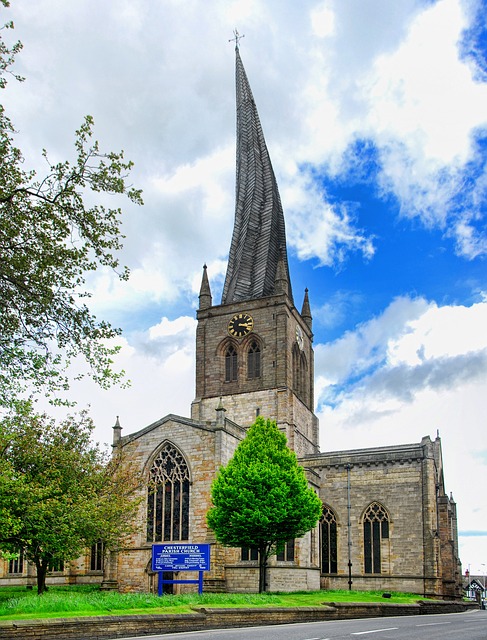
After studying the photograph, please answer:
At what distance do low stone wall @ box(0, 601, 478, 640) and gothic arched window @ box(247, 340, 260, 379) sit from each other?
90.1ft

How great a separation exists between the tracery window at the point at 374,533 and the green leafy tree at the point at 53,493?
18727mm

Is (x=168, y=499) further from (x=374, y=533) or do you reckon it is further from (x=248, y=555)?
(x=374, y=533)

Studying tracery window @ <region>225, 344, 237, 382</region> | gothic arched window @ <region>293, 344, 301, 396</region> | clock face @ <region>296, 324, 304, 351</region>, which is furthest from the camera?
clock face @ <region>296, 324, 304, 351</region>

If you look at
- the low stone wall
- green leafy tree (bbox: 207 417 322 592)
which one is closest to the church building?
green leafy tree (bbox: 207 417 322 592)

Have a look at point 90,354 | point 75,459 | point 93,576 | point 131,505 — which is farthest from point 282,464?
point 90,354

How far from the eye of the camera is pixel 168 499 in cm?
4222

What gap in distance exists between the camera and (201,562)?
26797mm

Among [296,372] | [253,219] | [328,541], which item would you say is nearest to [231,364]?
[296,372]

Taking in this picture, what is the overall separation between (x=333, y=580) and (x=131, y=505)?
64.9 ft

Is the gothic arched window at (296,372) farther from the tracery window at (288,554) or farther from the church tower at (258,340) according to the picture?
the tracery window at (288,554)

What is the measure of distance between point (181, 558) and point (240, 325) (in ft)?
101

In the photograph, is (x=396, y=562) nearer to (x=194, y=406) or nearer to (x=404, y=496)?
(x=404, y=496)

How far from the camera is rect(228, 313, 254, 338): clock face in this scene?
5609 cm

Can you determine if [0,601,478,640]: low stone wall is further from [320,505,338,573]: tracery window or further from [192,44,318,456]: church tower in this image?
[192,44,318,456]: church tower
